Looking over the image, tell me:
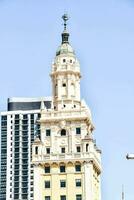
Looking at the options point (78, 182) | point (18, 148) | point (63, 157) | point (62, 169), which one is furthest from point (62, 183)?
point (18, 148)

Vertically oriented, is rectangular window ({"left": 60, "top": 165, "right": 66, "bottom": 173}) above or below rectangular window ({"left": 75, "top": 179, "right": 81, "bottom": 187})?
above

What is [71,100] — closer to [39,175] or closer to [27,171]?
[39,175]

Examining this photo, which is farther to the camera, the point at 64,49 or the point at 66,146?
the point at 64,49

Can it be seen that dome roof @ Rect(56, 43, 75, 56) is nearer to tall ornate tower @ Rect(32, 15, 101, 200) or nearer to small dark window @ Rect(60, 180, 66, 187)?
tall ornate tower @ Rect(32, 15, 101, 200)

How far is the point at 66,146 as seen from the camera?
10669 centimetres

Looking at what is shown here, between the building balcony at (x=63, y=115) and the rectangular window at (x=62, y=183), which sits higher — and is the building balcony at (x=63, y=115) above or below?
above

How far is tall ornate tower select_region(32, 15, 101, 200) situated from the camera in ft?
340

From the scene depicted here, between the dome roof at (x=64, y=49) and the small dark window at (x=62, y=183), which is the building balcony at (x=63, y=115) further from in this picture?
the dome roof at (x=64, y=49)

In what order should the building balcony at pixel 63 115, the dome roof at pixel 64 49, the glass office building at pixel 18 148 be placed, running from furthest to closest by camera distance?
the glass office building at pixel 18 148
the dome roof at pixel 64 49
the building balcony at pixel 63 115

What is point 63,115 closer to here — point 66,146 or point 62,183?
point 66,146

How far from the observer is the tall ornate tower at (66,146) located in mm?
103500

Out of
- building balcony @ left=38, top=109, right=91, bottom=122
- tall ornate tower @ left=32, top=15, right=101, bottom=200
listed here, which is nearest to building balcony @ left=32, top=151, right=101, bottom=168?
tall ornate tower @ left=32, top=15, right=101, bottom=200

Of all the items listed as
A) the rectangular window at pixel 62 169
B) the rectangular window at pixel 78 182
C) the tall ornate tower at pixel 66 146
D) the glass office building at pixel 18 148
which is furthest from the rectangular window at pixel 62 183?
the glass office building at pixel 18 148

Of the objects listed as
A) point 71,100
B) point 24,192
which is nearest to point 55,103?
point 71,100
